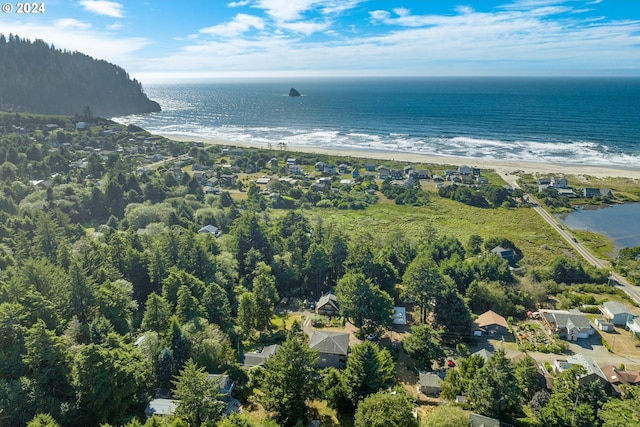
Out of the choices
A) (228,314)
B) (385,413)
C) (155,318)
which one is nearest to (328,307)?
(228,314)

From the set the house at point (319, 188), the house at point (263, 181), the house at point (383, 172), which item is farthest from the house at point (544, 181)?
the house at point (263, 181)

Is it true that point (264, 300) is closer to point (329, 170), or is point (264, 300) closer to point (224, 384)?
point (224, 384)

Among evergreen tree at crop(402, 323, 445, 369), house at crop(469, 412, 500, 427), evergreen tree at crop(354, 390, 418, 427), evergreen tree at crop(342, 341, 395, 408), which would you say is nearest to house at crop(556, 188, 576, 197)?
evergreen tree at crop(402, 323, 445, 369)

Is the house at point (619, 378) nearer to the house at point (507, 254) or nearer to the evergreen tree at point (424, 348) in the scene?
the evergreen tree at point (424, 348)

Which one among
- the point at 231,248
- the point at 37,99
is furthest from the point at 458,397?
the point at 37,99

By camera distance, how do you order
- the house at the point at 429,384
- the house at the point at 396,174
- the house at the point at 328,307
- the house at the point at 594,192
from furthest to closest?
the house at the point at 396,174 → the house at the point at 594,192 → the house at the point at 328,307 → the house at the point at 429,384

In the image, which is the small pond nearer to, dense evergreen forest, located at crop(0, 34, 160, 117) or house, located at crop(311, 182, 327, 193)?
house, located at crop(311, 182, 327, 193)
